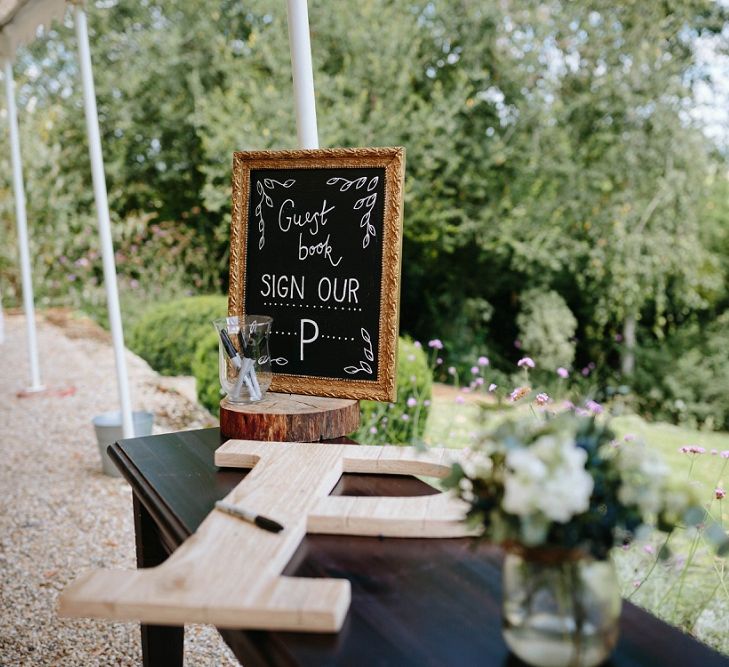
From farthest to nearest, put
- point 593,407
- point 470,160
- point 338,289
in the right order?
point 470,160, point 593,407, point 338,289

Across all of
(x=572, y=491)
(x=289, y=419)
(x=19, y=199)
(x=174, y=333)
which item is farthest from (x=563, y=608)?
(x=174, y=333)

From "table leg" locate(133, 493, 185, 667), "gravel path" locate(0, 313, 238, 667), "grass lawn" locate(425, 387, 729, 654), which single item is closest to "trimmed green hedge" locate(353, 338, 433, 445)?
"grass lawn" locate(425, 387, 729, 654)

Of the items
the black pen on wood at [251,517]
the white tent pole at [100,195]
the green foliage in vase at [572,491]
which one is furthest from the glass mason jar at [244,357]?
the white tent pole at [100,195]

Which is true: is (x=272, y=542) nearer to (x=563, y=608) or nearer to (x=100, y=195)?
(x=563, y=608)

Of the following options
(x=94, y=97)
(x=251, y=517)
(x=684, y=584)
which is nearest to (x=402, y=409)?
(x=684, y=584)

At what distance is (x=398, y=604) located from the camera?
804 millimetres

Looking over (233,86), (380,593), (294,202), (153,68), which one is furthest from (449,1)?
(380,593)

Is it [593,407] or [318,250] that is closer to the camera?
[318,250]

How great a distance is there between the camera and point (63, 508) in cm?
296

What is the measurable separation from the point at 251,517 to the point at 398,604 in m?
0.26

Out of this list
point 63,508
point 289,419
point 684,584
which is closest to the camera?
point 289,419

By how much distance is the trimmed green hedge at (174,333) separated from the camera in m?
5.30

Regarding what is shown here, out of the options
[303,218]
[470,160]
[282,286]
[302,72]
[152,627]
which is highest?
[470,160]

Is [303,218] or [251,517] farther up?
[303,218]
